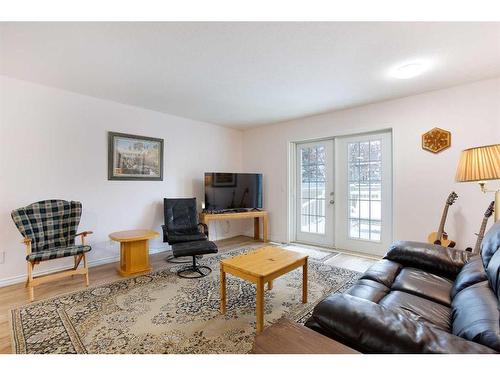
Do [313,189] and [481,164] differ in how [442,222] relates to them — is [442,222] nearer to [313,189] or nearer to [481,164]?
[481,164]

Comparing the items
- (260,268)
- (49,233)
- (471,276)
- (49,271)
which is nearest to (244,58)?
(260,268)

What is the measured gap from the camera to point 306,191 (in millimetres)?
4602

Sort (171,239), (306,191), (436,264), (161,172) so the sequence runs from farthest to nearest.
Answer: (306,191), (161,172), (171,239), (436,264)

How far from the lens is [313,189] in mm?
4492

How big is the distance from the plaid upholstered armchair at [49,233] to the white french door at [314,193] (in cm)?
344

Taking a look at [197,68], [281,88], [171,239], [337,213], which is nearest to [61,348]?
[171,239]

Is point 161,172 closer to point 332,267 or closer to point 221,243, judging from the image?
point 221,243

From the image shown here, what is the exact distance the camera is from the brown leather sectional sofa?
822 mm

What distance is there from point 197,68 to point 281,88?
1.09 meters

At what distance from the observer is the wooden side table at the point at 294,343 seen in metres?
0.83

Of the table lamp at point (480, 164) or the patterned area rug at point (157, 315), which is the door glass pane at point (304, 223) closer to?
the patterned area rug at point (157, 315)

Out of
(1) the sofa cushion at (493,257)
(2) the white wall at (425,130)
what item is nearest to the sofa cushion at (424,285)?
(1) the sofa cushion at (493,257)

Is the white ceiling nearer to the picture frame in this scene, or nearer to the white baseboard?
the picture frame

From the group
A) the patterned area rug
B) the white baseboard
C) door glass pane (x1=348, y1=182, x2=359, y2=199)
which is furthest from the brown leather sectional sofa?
the white baseboard
